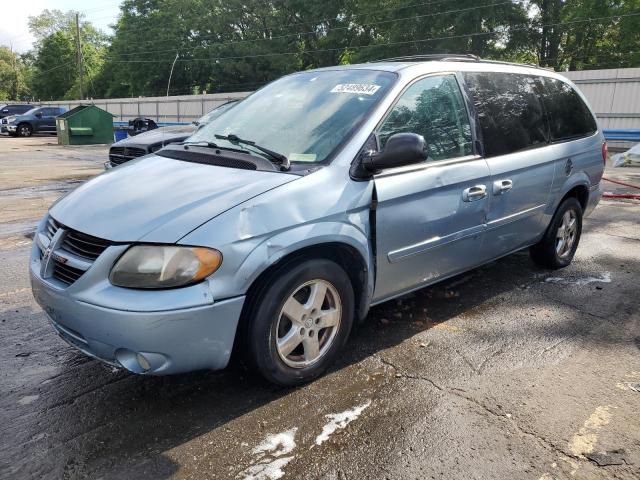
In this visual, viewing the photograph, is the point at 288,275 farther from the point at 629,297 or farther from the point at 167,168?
the point at 629,297

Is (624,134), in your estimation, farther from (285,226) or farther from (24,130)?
(24,130)

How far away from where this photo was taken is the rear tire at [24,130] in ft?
102

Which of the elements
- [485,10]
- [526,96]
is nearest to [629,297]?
[526,96]

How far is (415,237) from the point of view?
11.0 feet

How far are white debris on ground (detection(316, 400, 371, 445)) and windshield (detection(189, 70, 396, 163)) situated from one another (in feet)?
4.54

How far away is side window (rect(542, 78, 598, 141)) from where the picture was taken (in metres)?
4.64

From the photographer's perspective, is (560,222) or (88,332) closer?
(88,332)

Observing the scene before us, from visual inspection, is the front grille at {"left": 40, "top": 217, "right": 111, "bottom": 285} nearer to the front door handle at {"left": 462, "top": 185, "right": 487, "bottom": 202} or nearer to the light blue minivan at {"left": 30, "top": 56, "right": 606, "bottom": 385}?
the light blue minivan at {"left": 30, "top": 56, "right": 606, "bottom": 385}

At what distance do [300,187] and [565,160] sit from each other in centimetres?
292

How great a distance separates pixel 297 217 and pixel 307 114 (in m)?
0.96

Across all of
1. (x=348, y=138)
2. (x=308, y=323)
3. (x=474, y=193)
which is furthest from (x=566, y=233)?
(x=308, y=323)

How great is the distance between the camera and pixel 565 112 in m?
4.81

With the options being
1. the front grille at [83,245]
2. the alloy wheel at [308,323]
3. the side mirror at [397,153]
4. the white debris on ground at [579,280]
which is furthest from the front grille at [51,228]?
the white debris on ground at [579,280]

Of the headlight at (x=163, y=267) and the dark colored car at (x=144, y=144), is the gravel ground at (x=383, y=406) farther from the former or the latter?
the dark colored car at (x=144, y=144)
